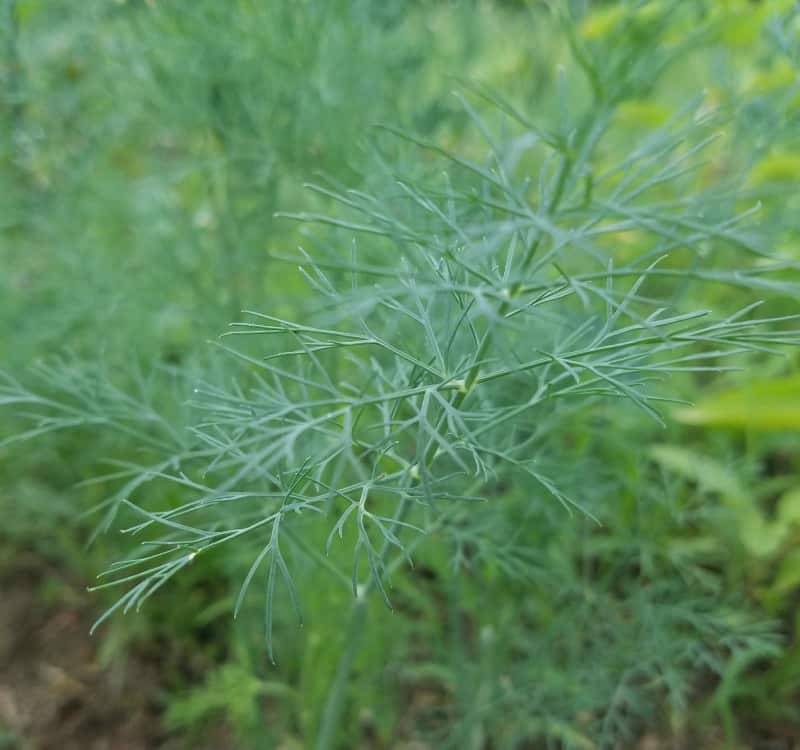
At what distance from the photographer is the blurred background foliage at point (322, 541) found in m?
1.13

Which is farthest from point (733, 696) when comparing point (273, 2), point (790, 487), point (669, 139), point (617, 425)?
point (273, 2)

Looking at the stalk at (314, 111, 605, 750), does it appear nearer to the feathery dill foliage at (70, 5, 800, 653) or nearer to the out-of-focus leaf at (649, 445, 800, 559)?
the feathery dill foliage at (70, 5, 800, 653)

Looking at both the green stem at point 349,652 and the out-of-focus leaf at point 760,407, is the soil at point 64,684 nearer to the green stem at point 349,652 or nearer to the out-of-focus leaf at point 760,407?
the green stem at point 349,652

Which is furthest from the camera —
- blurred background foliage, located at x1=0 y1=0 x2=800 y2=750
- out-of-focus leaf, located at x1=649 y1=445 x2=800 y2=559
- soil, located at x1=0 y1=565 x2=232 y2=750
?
soil, located at x1=0 y1=565 x2=232 y2=750

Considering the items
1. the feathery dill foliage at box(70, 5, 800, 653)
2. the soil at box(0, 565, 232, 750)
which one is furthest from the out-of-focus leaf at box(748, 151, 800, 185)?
the soil at box(0, 565, 232, 750)

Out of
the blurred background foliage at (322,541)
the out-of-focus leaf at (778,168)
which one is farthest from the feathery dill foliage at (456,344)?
the out-of-focus leaf at (778,168)

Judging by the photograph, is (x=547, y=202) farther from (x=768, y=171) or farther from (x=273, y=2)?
(x=768, y=171)

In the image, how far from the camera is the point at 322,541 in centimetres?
112

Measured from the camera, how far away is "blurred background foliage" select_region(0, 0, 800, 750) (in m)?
1.13

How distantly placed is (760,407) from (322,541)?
2.20ft

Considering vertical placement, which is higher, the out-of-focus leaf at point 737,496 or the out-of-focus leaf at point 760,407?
the out-of-focus leaf at point 760,407

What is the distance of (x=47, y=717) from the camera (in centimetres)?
139

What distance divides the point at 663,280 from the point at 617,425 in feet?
1.99

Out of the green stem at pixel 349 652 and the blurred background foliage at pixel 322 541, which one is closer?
the green stem at pixel 349 652
